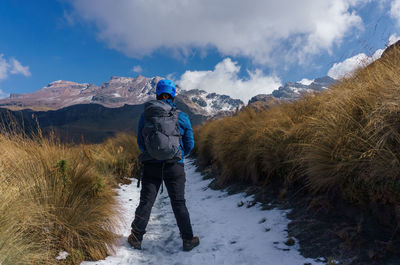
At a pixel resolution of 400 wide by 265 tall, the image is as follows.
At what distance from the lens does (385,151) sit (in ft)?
7.37

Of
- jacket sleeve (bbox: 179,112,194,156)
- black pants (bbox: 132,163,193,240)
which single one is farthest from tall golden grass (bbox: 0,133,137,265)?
jacket sleeve (bbox: 179,112,194,156)

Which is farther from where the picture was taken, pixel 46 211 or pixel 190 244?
pixel 190 244

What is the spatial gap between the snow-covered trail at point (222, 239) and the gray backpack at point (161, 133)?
3.78ft

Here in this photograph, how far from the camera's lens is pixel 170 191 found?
313 cm

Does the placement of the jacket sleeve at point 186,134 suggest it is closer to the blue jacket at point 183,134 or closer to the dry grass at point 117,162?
the blue jacket at point 183,134

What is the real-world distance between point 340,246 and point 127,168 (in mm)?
6938

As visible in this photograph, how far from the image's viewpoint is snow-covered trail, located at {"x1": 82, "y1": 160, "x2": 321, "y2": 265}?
2.62 meters

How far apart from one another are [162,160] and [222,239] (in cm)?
129

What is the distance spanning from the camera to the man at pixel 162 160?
115 inches

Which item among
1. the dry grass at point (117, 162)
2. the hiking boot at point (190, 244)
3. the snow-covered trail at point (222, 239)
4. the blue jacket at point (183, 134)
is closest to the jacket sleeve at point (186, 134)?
the blue jacket at point (183, 134)

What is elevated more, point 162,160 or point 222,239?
point 162,160

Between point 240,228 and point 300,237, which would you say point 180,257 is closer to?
point 240,228

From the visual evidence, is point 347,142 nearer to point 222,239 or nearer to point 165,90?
point 222,239

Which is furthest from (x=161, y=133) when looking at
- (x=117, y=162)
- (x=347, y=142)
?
(x=117, y=162)
